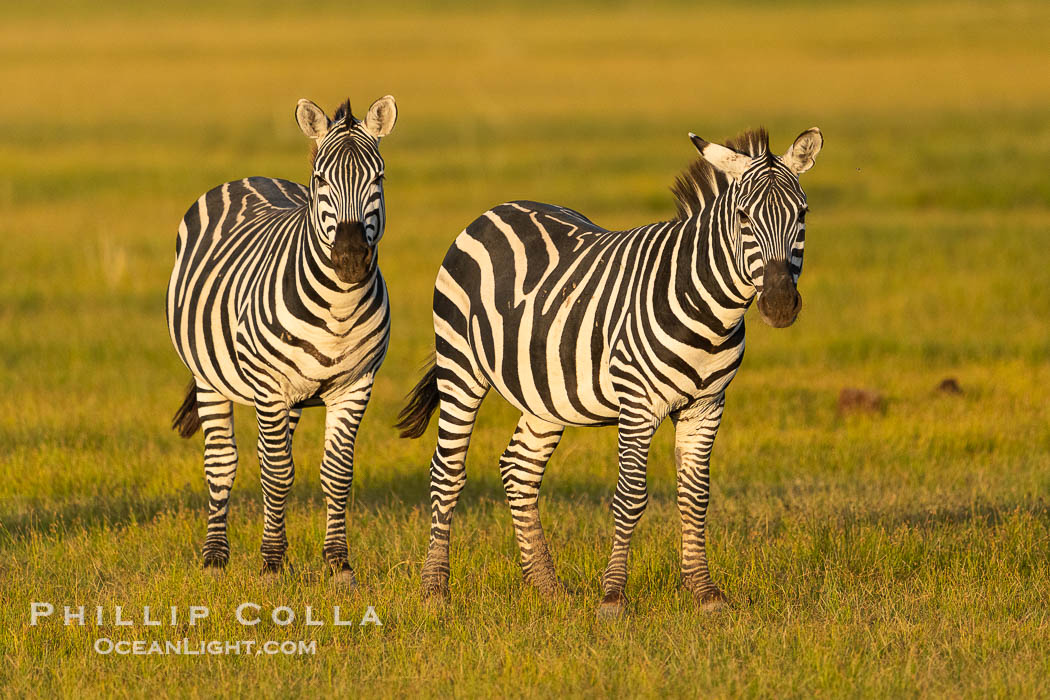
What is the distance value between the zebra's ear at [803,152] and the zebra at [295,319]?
1956 mm

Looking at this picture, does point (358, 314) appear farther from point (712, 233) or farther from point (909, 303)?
point (909, 303)

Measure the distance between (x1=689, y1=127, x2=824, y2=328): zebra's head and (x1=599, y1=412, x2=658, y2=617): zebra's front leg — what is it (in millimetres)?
919

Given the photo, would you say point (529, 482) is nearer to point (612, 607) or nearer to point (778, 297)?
point (612, 607)

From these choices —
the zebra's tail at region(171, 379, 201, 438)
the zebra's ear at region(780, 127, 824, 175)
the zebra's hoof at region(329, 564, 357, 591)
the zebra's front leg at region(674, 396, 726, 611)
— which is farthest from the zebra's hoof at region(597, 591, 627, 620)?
the zebra's tail at region(171, 379, 201, 438)

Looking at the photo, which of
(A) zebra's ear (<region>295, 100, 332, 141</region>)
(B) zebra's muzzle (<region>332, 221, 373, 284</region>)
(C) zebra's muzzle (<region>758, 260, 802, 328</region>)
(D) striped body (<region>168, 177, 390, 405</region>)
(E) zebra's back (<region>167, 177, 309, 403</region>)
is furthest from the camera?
(E) zebra's back (<region>167, 177, 309, 403</region>)

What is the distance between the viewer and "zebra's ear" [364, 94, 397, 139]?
22.1ft

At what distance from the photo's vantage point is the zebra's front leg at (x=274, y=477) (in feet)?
23.8

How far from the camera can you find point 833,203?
2489 centimetres

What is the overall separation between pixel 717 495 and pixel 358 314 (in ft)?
11.6

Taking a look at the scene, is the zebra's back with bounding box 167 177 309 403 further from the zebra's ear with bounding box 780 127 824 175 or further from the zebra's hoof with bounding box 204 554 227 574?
the zebra's ear with bounding box 780 127 824 175

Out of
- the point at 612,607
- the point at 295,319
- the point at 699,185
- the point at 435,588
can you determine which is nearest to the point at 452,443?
the point at 435,588

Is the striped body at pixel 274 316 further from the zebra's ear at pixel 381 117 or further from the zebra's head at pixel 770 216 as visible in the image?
the zebra's head at pixel 770 216

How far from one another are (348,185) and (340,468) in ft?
5.66

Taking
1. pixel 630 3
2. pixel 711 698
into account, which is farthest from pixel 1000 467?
pixel 630 3
